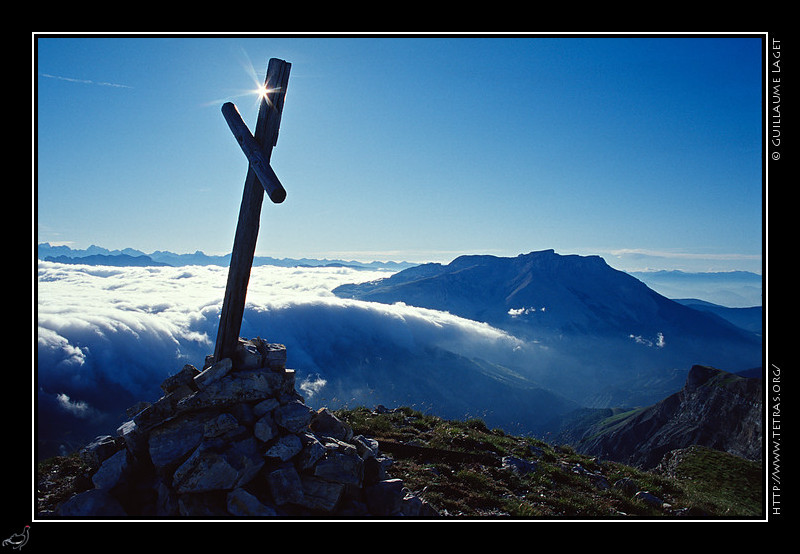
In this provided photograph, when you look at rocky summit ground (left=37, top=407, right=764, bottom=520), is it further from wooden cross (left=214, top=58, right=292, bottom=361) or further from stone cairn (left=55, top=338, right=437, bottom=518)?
wooden cross (left=214, top=58, right=292, bottom=361)

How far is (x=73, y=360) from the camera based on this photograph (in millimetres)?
178625

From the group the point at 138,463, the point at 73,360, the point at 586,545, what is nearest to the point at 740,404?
the point at 586,545

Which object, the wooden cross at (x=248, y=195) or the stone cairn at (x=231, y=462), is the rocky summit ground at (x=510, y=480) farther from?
the wooden cross at (x=248, y=195)

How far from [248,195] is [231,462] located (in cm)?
539
